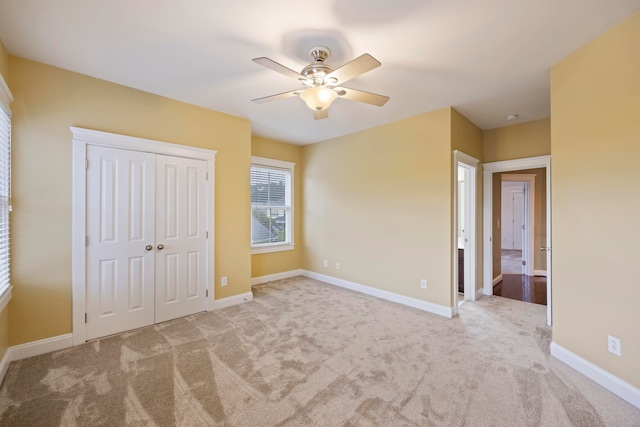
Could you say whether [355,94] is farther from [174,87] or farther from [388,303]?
[388,303]

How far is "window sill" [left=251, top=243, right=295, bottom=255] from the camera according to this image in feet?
15.9

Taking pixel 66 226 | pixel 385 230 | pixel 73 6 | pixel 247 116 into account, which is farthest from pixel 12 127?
pixel 385 230

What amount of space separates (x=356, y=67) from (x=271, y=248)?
3.83m

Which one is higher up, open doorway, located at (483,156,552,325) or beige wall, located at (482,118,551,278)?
beige wall, located at (482,118,551,278)

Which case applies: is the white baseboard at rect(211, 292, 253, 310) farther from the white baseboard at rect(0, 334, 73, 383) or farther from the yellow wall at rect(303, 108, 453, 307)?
the yellow wall at rect(303, 108, 453, 307)

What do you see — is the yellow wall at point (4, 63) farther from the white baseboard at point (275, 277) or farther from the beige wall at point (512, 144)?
the beige wall at point (512, 144)

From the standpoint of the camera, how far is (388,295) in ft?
13.2

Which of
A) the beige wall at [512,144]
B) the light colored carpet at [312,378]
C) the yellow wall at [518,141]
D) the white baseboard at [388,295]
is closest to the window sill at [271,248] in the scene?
the white baseboard at [388,295]

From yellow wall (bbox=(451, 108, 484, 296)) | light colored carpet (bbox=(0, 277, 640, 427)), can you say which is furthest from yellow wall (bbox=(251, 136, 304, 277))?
yellow wall (bbox=(451, 108, 484, 296))

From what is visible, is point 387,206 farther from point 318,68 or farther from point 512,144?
point 318,68

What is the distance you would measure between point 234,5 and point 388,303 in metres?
3.79

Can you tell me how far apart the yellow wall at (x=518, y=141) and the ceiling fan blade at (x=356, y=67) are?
133 inches

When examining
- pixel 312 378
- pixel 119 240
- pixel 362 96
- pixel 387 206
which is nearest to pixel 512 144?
pixel 387 206

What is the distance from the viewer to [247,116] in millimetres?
3787
